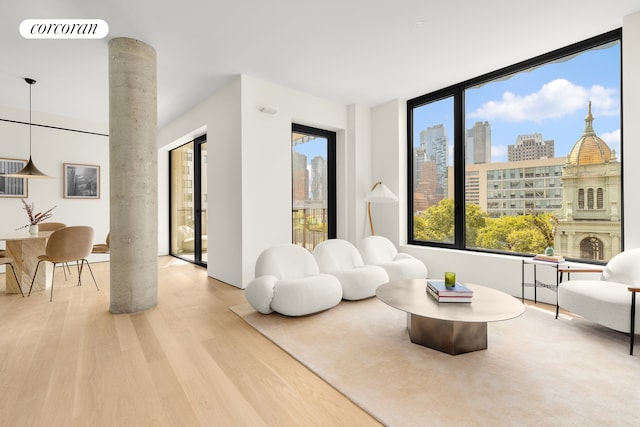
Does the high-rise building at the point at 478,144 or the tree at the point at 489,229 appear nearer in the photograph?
the tree at the point at 489,229

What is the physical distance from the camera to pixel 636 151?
306cm

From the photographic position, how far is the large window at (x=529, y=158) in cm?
349

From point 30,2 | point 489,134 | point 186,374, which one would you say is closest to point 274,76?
point 30,2

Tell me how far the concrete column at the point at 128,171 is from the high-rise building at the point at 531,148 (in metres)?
4.56

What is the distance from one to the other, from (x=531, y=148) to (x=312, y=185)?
3279mm

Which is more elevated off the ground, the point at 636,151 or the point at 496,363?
the point at 636,151

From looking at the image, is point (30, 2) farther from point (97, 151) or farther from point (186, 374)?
A: point (97, 151)

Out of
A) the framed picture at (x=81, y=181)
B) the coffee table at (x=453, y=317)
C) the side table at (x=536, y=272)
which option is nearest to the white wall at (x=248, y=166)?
the coffee table at (x=453, y=317)

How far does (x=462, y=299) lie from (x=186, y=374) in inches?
82.2

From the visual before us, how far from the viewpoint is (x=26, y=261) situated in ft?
13.6

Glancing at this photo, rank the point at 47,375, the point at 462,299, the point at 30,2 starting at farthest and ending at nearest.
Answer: the point at 30,2 → the point at 462,299 → the point at 47,375

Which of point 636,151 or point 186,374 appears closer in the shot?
point 186,374

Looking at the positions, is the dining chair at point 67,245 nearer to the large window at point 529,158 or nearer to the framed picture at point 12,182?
the framed picture at point 12,182

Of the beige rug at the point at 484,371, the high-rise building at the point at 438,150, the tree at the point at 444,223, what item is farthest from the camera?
the high-rise building at the point at 438,150
